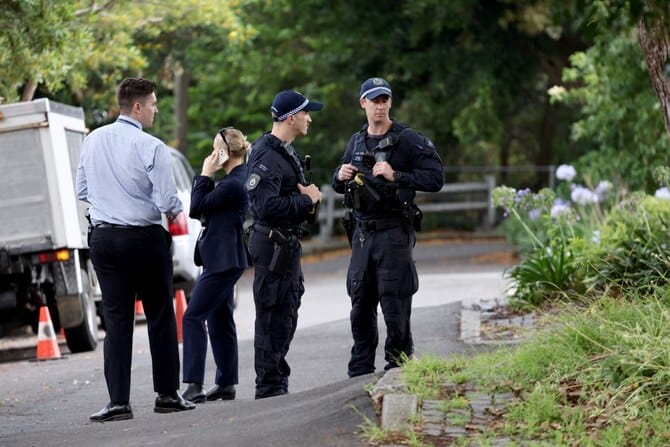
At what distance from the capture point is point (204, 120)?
34188mm

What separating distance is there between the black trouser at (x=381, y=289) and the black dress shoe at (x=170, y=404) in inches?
44.4

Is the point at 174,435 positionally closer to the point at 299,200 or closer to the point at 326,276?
the point at 299,200

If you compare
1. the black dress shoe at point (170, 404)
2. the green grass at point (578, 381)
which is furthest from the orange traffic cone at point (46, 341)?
the green grass at point (578, 381)

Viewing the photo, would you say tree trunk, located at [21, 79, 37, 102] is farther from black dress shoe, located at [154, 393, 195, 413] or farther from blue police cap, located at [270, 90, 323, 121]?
black dress shoe, located at [154, 393, 195, 413]

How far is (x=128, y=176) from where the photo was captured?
8773 mm

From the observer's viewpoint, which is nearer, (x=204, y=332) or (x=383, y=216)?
(x=383, y=216)

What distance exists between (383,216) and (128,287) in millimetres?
1634

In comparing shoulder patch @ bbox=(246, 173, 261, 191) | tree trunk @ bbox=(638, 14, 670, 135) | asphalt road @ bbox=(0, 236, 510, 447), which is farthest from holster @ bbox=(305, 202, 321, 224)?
tree trunk @ bbox=(638, 14, 670, 135)

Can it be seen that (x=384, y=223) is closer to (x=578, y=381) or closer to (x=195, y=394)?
(x=195, y=394)

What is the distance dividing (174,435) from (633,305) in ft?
9.13

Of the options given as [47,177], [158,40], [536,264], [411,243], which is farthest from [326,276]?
[411,243]

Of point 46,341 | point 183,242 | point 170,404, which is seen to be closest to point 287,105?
point 170,404

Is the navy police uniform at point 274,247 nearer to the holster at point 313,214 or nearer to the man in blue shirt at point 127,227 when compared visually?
the holster at point 313,214

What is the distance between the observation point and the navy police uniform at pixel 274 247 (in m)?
9.03
